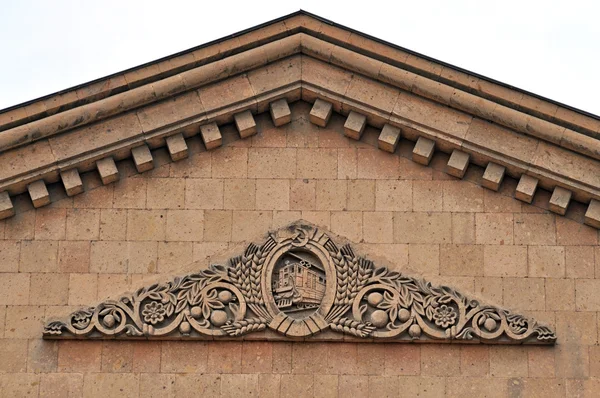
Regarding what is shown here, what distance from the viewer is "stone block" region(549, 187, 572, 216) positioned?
36.2 metres

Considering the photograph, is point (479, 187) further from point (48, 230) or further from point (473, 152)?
point (48, 230)

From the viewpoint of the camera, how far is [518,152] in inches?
1427

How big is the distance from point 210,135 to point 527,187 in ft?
16.4

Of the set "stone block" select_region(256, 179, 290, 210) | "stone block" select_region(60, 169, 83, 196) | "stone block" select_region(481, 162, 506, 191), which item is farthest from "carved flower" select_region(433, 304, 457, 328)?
"stone block" select_region(60, 169, 83, 196)

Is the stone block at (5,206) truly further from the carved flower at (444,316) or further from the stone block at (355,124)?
the carved flower at (444,316)

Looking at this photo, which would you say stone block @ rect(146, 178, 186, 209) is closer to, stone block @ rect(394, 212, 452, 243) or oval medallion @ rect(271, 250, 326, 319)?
oval medallion @ rect(271, 250, 326, 319)

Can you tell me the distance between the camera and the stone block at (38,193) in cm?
3631

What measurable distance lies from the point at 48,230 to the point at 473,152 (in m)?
6.71

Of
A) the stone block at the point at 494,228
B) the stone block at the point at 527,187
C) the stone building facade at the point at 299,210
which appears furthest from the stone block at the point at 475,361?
the stone block at the point at 527,187

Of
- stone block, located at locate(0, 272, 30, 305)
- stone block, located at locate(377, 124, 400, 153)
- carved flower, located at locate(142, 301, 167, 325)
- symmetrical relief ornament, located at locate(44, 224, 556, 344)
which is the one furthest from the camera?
stone block, located at locate(377, 124, 400, 153)

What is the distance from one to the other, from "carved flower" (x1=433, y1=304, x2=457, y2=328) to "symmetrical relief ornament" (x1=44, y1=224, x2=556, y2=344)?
2 centimetres

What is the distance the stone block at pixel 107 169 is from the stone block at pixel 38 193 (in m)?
0.89

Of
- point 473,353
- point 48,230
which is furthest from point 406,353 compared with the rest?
point 48,230

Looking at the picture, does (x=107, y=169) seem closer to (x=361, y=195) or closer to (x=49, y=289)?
(x=49, y=289)
